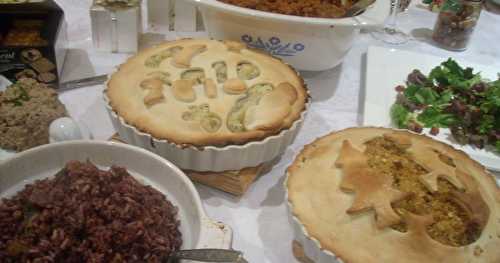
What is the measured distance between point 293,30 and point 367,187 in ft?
1.63

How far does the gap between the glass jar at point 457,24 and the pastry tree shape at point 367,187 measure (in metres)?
0.83

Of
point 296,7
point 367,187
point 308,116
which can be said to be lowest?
point 308,116

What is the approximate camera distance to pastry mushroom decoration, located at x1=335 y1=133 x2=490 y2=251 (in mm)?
771

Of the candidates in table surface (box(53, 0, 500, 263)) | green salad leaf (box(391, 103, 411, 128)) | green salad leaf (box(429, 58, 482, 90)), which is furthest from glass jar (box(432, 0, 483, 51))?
green salad leaf (box(391, 103, 411, 128))

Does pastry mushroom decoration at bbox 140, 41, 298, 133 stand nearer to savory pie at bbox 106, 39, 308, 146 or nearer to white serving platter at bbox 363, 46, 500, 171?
savory pie at bbox 106, 39, 308, 146

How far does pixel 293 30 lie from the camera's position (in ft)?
3.83

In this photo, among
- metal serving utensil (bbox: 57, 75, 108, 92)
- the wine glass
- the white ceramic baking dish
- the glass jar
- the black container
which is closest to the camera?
the white ceramic baking dish

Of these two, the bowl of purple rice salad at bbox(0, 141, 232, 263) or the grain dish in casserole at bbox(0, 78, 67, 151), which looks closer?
the bowl of purple rice salad at bbox(0, 141, 232, 263)

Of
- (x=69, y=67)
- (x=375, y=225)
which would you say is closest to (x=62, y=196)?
(x=375, y=225)

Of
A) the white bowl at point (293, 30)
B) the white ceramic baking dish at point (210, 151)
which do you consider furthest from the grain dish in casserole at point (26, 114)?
the white bowl at point (293, 30)

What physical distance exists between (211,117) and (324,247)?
1.12 ft

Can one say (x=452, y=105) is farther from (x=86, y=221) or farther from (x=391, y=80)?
(x=86, y=221)

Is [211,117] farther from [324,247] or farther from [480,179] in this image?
[480,179]

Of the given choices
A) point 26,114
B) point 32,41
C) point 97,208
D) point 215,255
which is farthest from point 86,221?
point 32,41
